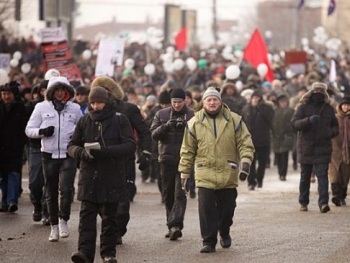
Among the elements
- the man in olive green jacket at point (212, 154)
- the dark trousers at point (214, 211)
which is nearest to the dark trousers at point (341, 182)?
the dark trousers at point (214, 211)

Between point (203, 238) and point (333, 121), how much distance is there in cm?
502

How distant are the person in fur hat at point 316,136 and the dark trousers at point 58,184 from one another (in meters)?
4.48

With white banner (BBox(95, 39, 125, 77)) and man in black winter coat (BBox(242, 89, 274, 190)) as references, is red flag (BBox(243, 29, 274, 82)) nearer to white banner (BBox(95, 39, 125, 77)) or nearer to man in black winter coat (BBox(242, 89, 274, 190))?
white banner (BBox(95, 39, 125, 77))

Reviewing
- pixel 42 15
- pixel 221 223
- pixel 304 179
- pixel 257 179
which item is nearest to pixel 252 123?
pixel 257 179

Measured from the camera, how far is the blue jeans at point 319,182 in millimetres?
19578

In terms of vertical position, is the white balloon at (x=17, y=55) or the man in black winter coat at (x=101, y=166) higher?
the man in black winter coat at (x=101, y=166)

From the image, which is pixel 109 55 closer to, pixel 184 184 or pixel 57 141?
pixel 57 141

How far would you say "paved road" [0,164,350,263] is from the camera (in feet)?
49.0

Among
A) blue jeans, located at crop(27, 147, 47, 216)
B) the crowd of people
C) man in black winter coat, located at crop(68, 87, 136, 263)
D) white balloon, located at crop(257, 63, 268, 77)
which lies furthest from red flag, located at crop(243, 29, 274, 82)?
man in black winter coat, located at crop(68, 87, 136, 263)

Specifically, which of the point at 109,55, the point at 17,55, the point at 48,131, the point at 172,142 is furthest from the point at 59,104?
the point at 17,55

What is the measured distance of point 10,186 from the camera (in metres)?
19.6

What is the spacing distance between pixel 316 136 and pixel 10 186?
13.5 ft

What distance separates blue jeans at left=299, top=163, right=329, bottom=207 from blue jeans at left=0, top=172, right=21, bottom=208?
12.5ft

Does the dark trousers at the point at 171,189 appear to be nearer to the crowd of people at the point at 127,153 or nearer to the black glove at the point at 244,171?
the crowd of people at the point at 127,153
